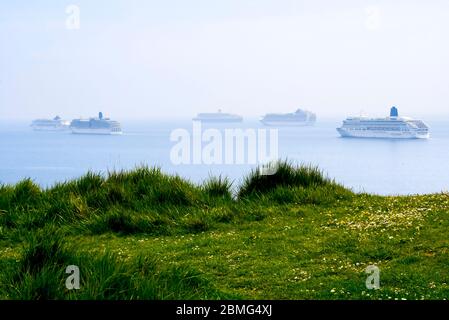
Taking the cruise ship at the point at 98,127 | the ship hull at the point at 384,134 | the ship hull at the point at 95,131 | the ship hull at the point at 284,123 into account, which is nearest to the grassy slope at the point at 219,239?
the ship hull at the point at 384,134

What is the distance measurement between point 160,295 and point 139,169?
5.66m

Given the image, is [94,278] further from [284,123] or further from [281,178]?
[284,123]

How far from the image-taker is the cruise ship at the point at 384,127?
67.6 m

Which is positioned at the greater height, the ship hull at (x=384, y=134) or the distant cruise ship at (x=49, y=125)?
the ship hull at (x=384, y=134)

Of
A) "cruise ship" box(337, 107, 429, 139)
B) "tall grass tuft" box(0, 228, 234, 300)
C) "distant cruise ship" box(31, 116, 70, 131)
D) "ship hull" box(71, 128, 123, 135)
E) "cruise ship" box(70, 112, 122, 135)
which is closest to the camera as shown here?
"tall grass tuft" box(0, 228, 234, 300)

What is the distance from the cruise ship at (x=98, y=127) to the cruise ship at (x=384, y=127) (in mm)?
27631

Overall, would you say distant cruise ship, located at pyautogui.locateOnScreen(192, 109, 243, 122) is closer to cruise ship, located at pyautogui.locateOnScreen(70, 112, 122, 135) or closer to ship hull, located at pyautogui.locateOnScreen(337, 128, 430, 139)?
cruise ship, located at pyautogui.locateOnScreen(70, 112, 122, 135)

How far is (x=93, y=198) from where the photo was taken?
10.5 m

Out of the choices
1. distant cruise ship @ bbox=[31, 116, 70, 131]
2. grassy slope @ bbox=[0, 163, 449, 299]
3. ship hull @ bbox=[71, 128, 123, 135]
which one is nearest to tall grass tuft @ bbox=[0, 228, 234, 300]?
grassy slope @ bbox=[0, 163, 449, 299]

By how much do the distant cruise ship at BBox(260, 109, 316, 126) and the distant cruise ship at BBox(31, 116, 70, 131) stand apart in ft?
94.1

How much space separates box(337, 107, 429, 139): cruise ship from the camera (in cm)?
6762

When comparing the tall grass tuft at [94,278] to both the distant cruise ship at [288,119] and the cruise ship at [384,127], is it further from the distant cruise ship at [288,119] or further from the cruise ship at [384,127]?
the distant cruise ship at [288,119]
